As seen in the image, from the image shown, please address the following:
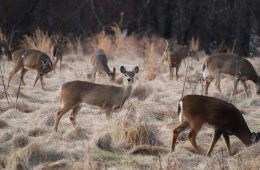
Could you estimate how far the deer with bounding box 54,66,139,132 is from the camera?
10078 millimetres

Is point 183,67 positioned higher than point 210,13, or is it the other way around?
point 210,13

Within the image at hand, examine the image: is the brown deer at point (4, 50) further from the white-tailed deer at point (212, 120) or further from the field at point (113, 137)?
the white-tailed deer at point (212, 120)

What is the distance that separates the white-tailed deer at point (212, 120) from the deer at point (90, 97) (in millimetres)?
1808

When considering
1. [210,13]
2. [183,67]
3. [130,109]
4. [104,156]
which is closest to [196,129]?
[104,156]

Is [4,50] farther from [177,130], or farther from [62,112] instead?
[177,130]

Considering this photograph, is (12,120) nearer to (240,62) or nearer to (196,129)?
(196,129)

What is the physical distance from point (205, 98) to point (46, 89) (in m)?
5.94

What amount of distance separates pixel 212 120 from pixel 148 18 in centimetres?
1856

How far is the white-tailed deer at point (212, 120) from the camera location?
27.5 feet

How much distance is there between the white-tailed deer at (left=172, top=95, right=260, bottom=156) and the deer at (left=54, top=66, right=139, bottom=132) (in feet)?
5.93

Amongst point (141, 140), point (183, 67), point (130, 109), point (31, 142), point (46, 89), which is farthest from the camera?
point (183, 67)

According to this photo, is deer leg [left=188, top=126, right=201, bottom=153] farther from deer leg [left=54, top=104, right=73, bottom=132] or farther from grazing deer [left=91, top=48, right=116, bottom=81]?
grazing deer [left=91, top=48, right=116, bottom=81]

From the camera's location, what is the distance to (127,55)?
19797mm

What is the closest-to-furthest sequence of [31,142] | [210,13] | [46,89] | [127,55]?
1. [31,142]
2. [46,89]
3. [127,55]
4. [210,13]
